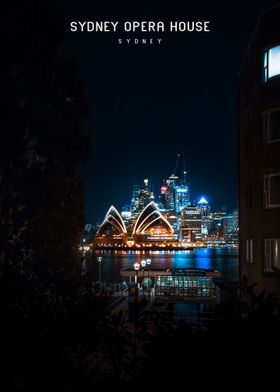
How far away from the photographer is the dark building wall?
48.0ft

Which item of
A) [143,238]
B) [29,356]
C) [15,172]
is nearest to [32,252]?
[15,172]

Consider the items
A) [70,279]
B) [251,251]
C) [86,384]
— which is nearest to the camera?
[86,384]

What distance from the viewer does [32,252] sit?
24.3ft

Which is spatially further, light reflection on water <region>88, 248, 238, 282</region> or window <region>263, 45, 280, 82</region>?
light reflection on water <region>88, 248, 238, 282</region>

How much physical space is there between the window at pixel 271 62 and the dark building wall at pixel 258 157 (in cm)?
13

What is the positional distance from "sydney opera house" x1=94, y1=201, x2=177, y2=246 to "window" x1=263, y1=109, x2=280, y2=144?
135 meters

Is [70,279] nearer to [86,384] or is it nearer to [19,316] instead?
[19,316]

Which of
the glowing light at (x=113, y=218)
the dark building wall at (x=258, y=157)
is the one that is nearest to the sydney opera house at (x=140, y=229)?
the glowing light at (x=113, y=218)

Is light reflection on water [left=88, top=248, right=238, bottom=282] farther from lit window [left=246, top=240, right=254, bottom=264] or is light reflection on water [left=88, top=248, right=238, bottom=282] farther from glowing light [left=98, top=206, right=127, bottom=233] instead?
lit window [left=246, top=240, right=254, bottom=264]

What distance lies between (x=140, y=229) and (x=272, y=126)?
458 feet

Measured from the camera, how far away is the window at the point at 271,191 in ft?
48.3

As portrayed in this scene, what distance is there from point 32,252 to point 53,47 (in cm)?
323

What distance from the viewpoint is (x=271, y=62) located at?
14875 millimetres

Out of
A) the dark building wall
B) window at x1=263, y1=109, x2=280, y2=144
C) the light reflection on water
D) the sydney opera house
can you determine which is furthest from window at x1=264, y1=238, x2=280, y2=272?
the sydney opera house
